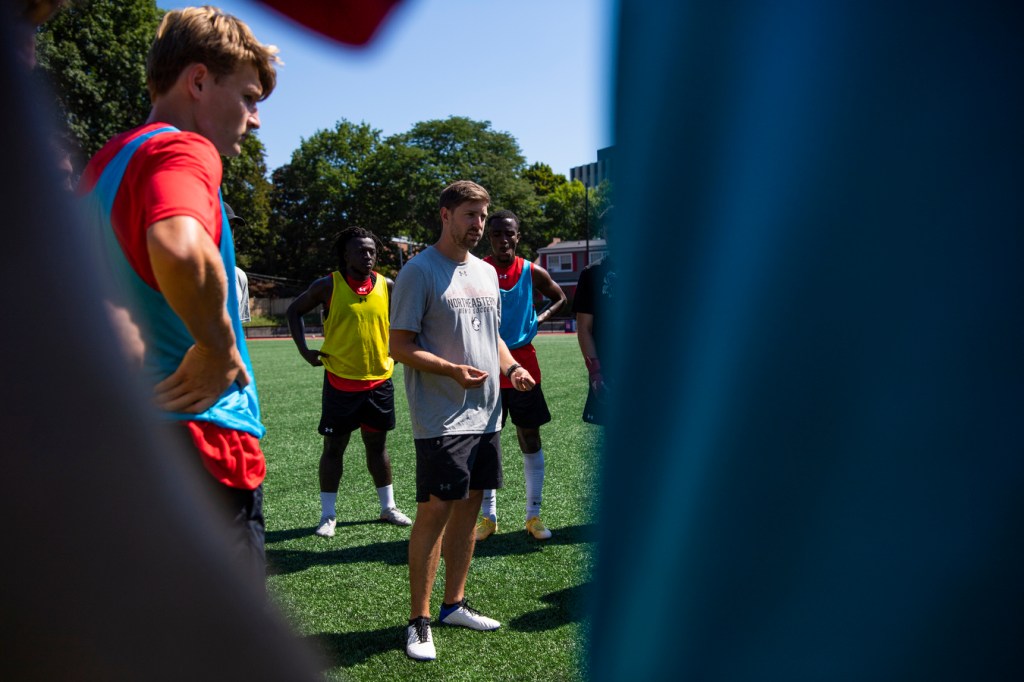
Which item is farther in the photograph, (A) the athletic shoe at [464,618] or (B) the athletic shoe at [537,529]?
(B) the athletic shoe at [537,529]

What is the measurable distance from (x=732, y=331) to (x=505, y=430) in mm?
9084

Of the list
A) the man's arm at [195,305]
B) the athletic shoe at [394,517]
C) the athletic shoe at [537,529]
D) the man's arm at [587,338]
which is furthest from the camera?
the athletic shoe at [394,517]

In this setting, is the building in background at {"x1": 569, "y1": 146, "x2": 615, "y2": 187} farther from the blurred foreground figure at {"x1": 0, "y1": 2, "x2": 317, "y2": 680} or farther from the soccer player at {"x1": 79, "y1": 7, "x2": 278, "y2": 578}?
the soccer player at {"x1": 79, "y1": 7, "x2": 278, "y2": 578}

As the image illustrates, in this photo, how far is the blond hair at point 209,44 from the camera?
141 centimetres

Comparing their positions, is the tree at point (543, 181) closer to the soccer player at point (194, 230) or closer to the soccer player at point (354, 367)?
the soccer player at point (354, 367)

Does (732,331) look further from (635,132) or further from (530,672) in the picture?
(530,672)

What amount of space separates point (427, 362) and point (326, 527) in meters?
2.44

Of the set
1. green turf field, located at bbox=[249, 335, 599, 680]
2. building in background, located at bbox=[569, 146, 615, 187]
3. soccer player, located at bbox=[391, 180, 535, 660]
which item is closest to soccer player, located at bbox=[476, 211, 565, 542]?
green turf field, located at bbox=[249, 335, 599, 680]

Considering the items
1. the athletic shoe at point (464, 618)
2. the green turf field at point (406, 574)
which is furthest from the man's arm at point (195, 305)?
the athletic shoe at point (464, 618)

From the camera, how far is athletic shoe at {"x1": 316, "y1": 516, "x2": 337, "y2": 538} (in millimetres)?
5227

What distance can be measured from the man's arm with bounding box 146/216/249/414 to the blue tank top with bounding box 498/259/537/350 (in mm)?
4120

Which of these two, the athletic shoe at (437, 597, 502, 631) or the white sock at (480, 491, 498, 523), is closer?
the athletic shoe at (437, 597, 502, 631)

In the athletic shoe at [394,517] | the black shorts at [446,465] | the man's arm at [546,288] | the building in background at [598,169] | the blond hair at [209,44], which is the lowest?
the athletic shoe at [394,517]

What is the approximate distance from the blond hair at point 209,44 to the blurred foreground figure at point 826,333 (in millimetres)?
958
